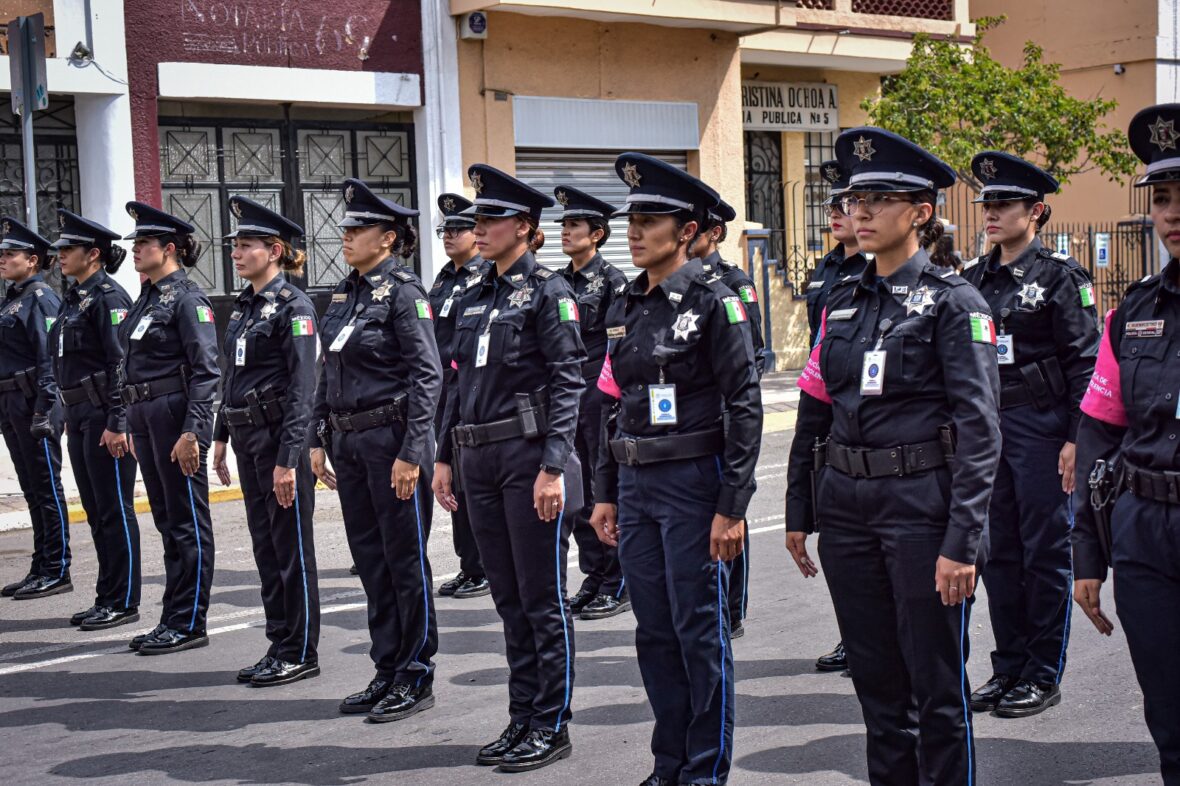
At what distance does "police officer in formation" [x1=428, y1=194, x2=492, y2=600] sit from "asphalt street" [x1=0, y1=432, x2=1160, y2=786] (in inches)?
10.2

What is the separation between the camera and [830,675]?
6906mm

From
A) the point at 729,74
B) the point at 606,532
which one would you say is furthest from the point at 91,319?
the point at 729,74

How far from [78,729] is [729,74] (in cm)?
1626

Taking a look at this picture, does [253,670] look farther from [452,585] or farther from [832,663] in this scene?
[832,663]

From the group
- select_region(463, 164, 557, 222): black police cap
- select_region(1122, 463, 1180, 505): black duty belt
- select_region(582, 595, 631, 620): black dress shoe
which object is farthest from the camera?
select_region(582, 595, 631, 620): black dress shoe

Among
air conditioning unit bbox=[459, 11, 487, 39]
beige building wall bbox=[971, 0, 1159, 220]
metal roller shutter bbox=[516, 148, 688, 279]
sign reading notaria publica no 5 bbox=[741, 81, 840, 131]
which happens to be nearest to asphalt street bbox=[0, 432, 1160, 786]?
air conditioning unit bbox=[459, 11, 487, 39]

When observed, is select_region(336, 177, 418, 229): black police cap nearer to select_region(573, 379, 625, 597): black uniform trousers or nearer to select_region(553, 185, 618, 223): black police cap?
select_region(573, 379, 625, 597): black uniform trousers

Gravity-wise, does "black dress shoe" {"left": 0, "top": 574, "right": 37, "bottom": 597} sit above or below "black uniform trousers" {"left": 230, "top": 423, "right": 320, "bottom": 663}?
below

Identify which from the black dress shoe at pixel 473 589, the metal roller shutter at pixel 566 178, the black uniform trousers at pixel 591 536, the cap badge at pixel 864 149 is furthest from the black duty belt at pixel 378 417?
the metal roller shutter at pixel 566 178

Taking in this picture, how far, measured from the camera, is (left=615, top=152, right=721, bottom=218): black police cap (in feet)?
17.1

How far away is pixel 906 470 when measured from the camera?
4445 millimetres

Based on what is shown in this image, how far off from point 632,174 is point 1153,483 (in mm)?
2100

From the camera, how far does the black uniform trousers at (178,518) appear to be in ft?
25.8

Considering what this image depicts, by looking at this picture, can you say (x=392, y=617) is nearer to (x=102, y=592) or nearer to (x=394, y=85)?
(x=102, y=592)
